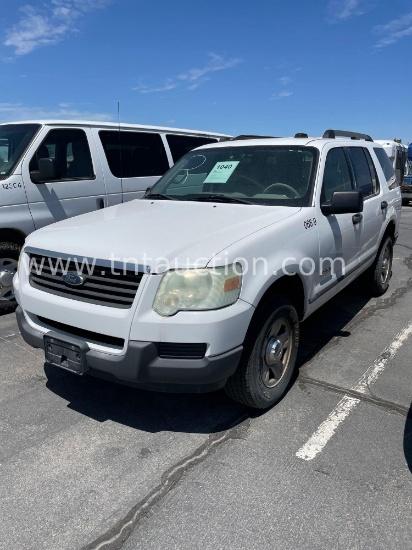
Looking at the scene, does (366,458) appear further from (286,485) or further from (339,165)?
(339,165)

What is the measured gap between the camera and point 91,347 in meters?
2.69

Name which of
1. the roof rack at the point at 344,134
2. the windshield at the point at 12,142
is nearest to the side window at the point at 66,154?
the windshield at the point at 12,142

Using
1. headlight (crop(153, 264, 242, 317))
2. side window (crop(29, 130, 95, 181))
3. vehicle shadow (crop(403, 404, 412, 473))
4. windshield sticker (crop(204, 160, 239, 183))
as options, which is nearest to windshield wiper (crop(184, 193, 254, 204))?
windshield sticker (crop(204, 160, 239, 183))

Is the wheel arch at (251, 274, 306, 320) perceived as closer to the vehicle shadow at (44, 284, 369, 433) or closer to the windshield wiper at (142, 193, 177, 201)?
the vehicle shadow at (44, 284, 369, 433)

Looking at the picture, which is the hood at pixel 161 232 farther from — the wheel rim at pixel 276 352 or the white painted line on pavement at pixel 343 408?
the white painted line on pavement at pixel 343 408

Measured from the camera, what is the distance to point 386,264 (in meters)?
5.94

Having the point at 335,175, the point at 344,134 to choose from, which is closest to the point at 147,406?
the point at 335,175

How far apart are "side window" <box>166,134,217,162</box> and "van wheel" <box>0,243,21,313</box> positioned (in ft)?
9.19

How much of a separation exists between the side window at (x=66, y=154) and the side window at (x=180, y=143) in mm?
1510

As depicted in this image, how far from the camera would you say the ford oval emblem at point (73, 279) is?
8.99 ft

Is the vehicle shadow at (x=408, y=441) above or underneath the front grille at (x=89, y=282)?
underneath

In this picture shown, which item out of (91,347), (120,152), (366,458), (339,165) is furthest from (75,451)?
(120,152)

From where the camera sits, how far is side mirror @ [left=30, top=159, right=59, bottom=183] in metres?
4.95

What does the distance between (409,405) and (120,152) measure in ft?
14.9
